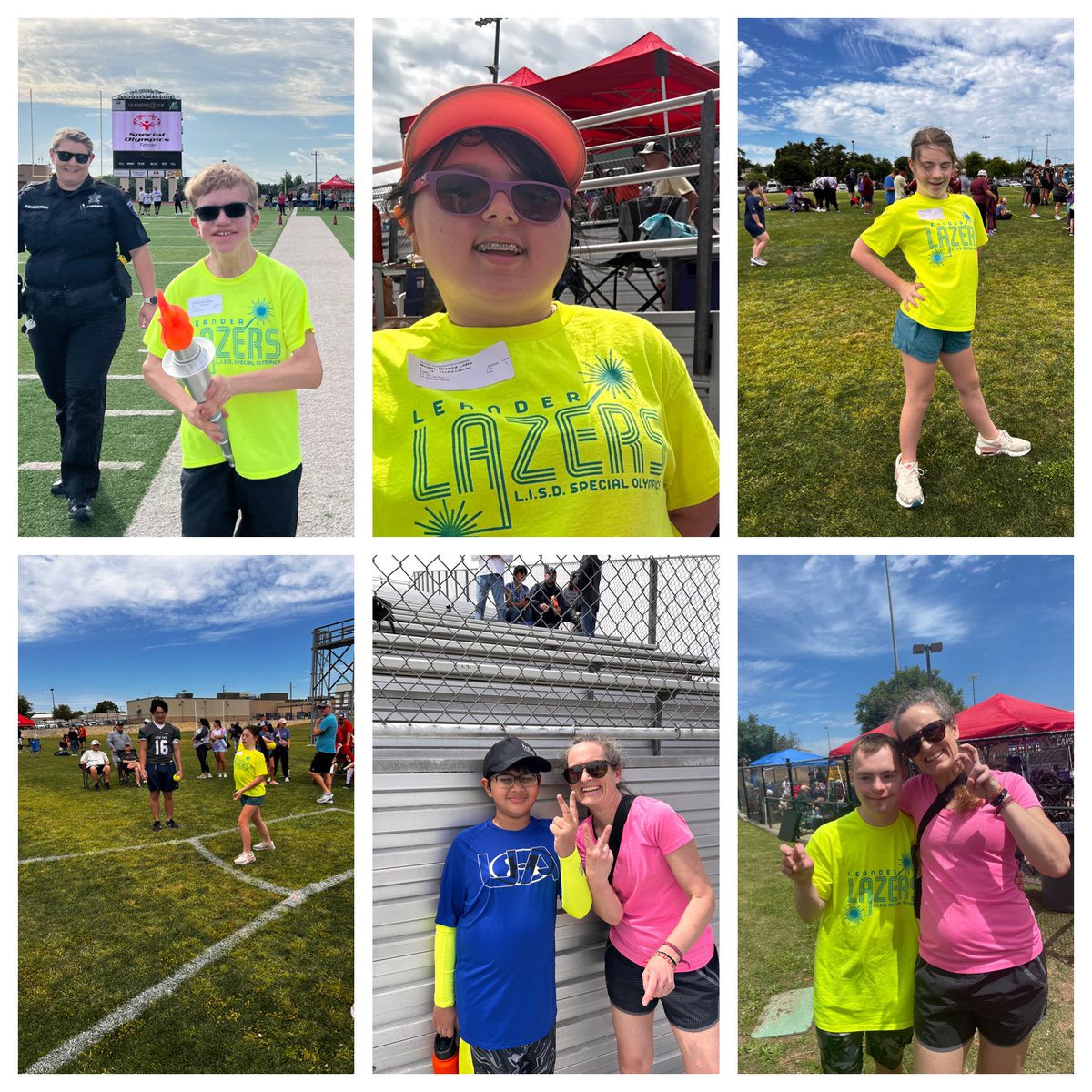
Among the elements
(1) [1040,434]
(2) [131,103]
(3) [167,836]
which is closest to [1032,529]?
(1) [1040,434]

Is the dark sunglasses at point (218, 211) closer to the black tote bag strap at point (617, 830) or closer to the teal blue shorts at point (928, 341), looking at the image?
the black tote bag strap at point (617, 830)

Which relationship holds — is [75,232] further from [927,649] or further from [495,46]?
[927,649]

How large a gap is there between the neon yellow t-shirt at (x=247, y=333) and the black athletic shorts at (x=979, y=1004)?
283cm

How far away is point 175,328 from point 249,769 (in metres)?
3.34

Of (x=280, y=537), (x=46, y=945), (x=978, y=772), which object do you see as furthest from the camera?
(x=46, y=945)

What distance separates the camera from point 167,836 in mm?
5355

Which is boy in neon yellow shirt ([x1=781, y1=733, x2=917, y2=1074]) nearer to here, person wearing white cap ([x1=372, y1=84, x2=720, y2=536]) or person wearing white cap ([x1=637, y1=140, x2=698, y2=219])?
person wearing white cap ([x1=372, y1=84, x2=720, y2=536])

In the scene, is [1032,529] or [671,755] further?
[1032,529]

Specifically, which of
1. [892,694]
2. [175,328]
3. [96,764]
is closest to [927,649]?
[892,694]

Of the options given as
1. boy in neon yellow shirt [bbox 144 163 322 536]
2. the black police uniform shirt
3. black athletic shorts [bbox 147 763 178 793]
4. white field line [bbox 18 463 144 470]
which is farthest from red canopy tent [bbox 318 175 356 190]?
black athletic shorts [bbox 147 763 178 793]

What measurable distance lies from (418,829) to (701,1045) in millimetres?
1248

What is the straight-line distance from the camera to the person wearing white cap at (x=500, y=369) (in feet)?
6.81

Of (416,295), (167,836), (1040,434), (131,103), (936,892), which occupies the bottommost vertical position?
(167,836)

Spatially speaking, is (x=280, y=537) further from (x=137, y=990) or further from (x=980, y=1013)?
(x=980, y=1013)
